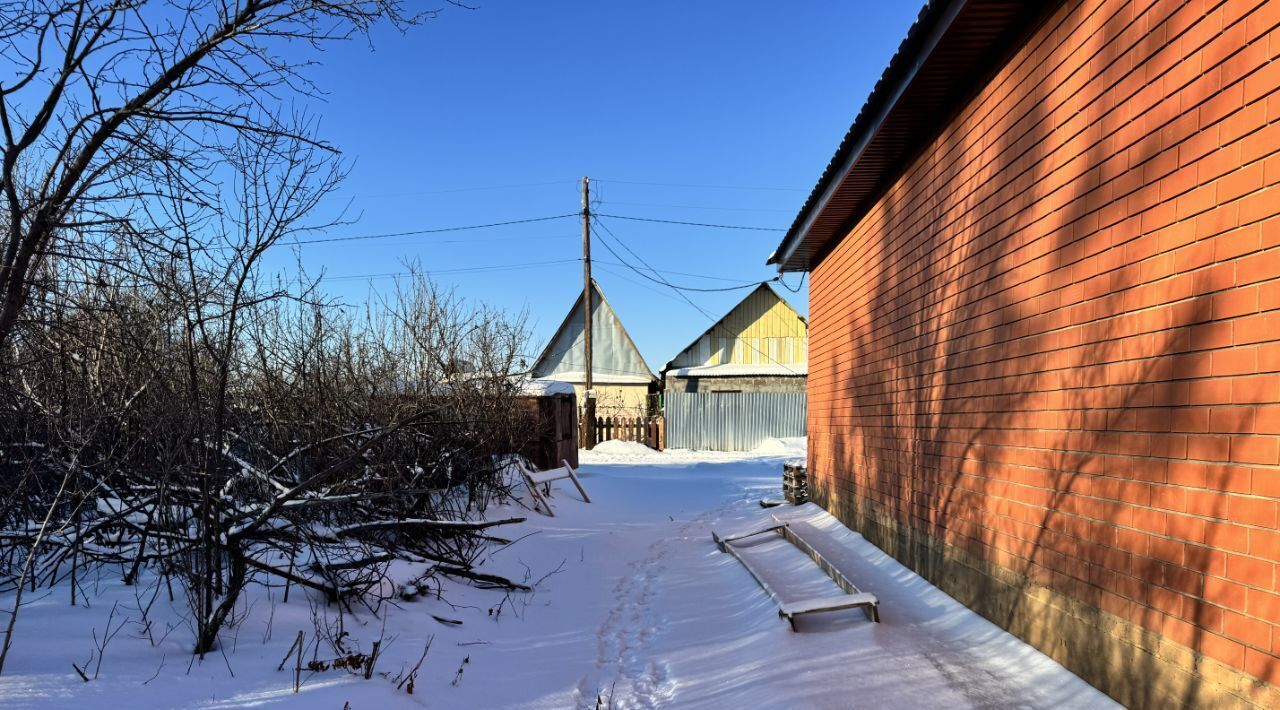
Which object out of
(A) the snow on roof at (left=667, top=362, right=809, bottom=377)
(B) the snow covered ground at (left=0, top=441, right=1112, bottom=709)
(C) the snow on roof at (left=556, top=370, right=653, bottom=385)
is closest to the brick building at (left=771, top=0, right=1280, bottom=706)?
(B) the snow covered ground at (left=0, top=441, right=1112, bottom=709)

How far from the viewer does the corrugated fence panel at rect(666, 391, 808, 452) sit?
23188 mm

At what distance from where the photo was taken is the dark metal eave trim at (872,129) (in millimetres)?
4516

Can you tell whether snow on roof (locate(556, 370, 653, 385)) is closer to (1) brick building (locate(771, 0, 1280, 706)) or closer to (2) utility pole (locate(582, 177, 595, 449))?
(2) utility pole (locate(582, 177, 595, 449))

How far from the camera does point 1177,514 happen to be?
2969mm

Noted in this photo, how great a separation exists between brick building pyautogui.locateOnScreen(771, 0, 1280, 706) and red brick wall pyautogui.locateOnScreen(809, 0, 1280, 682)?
12 millimetres

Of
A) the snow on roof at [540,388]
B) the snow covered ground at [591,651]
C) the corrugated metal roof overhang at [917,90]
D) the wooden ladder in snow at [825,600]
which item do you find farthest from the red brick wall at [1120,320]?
the snow on roof at [540,388]

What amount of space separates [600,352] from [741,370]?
18.5 feet

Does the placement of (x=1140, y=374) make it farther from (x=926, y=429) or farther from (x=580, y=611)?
(x=580, y=611)

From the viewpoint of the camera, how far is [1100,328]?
351cm

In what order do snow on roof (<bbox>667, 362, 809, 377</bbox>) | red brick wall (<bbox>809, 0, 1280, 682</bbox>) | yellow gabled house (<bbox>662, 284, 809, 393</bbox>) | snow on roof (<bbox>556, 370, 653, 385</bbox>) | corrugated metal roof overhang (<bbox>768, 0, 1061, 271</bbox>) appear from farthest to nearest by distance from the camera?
snow on roof (<bbox>556, 370, 653, 385</bbox>) < yellow gabled house (<bbox>662, 284, 809, 393</bbox>) < snow on roof (<bbox>667, 362, 809, 377</bbox>) < corrugated metal roof overhang (<bbox>768, 0, 1061, 271</bbox>) < red brick wall (<bbox>809, 0, 1280, 682</bbox>)

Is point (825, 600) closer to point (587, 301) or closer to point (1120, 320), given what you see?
point (1120, 320)

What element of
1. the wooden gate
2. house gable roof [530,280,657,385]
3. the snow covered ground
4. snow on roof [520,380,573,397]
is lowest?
the snow covered ground

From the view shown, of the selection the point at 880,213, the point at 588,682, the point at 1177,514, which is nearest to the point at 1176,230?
the point at 1177,514

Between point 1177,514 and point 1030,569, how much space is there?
4.42ft
